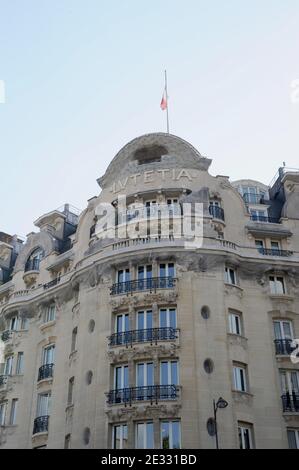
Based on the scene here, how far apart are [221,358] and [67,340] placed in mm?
9338

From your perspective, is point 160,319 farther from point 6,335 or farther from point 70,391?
point 6,335

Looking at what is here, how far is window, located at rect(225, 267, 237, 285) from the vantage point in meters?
32.2

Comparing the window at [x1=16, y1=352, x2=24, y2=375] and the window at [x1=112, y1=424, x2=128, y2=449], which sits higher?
the window at [x1=16, y1=352, x2=24, y2=375]

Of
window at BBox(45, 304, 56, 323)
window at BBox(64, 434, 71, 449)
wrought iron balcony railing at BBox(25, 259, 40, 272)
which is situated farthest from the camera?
wrought iron balcony railing at BBox(25, 259, 40, 272)

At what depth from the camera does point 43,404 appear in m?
33.8

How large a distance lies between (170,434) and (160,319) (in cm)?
552

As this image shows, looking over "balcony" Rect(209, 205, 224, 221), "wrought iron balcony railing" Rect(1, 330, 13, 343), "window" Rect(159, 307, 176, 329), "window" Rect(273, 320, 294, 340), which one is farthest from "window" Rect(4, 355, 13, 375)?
"window" Rect(273, 320, 294, 340)

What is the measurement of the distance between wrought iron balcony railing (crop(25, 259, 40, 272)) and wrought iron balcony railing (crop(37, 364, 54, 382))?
7.49 metres

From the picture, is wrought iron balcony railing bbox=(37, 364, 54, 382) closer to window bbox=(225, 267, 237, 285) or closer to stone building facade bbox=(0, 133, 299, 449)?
stone building facade bbox=(0, 133, 299, 449)

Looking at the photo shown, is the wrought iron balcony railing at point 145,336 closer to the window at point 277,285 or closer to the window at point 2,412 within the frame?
the window at point 277,285

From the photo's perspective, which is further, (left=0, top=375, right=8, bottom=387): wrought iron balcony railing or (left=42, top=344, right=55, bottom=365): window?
(left=0, top=375, right=8, bottom=387): wrought iron balcony railing
